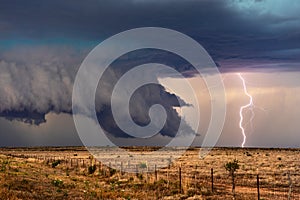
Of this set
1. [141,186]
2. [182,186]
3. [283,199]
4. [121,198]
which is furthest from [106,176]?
[283,199]

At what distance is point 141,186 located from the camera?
33.3 metres

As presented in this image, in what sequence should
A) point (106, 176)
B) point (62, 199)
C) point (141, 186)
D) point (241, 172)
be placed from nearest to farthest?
point (62, 199)
point (141, 186)
point (106, 176)
point (241, 172)

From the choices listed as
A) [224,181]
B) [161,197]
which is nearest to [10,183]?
[161,197]

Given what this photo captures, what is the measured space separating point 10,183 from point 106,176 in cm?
1728

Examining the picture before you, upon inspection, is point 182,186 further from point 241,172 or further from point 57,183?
point 241,172

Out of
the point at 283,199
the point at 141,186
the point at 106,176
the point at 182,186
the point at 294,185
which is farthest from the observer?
the point at 106,176

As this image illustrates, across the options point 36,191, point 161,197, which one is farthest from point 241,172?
point 36,191

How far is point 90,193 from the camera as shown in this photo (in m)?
28.3

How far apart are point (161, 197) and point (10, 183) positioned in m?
9.91

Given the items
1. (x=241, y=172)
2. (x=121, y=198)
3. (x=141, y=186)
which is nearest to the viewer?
(x=121, y=198)

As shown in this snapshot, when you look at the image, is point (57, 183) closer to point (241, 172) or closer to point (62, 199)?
point (62, 199)

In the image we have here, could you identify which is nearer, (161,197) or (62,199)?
(62,199)

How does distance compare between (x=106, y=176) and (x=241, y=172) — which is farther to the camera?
(x=241, y=172)

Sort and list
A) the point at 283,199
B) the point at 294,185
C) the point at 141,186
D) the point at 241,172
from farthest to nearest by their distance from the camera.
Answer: the point at 241,172 < the point at 294,185 < the point at 141,186 < the point at 283,199
